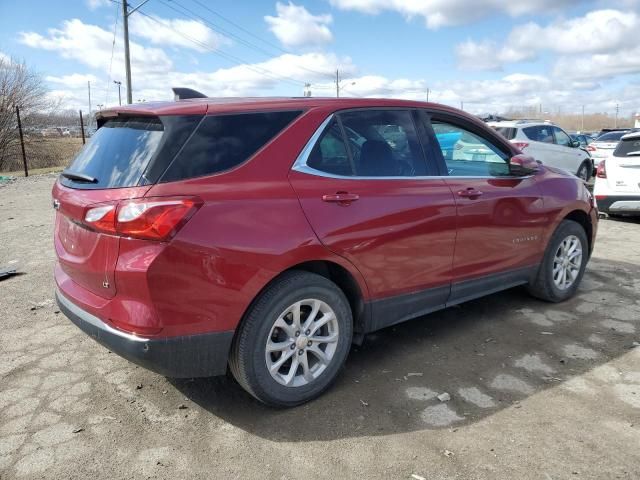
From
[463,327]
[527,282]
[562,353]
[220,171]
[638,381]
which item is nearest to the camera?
[220,171]

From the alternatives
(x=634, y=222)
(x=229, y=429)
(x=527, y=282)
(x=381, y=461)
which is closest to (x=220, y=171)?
(x=229, y=429)

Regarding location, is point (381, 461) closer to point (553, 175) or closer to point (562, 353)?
point (562, 353)

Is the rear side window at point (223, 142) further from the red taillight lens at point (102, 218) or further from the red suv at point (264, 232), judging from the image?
the red taillight lens at point (102, 218)

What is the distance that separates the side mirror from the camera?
4.15m

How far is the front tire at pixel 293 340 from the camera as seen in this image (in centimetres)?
275

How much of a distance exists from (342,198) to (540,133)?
1104cm

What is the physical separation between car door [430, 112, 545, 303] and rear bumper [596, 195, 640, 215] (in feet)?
16.7

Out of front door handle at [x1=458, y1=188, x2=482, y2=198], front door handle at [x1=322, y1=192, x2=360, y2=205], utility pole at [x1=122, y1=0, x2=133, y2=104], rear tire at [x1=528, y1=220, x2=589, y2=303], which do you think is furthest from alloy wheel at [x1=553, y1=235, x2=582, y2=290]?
utility pole at [x1=122, y1=0, x2=133, y2=104]

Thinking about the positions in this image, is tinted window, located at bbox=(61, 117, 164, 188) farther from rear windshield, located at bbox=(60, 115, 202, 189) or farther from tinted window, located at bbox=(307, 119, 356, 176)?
tinted window, located at bbox=(307, 119, 356, 176)

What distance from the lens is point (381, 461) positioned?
2.54 metres

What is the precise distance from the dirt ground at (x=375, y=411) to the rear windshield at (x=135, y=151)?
1295 millimetres

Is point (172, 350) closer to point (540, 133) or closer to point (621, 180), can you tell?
point (621, 180)

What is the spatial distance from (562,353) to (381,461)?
1.86 m

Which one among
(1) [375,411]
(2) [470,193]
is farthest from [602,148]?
(1) [375,411]
